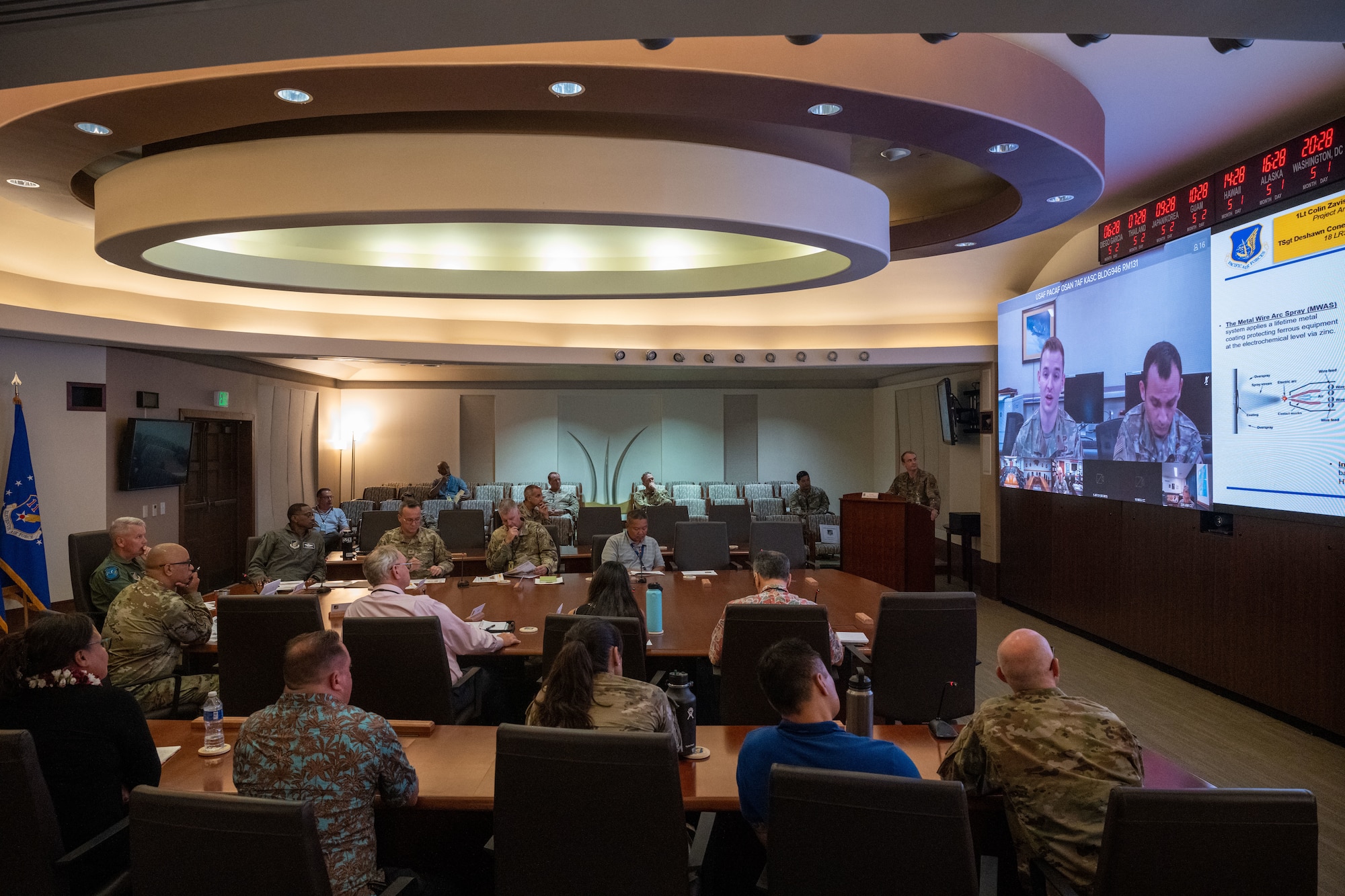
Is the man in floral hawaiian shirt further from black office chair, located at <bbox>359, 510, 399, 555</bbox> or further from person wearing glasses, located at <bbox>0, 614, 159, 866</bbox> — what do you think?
black office chair, located at <bbox>359, 510, 399, 555</bbox>

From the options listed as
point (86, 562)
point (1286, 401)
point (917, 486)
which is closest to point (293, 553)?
point (86, 562)

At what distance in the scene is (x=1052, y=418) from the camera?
7629 millimetres

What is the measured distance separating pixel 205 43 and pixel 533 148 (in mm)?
A: 1794

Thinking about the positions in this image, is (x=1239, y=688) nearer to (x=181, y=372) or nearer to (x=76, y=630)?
(x=76, y=630)

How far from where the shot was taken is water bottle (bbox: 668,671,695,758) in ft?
9.02

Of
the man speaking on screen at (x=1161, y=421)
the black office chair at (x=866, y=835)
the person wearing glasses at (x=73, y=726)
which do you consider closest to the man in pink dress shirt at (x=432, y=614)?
the person wearing glasses at (x=73, y=726)

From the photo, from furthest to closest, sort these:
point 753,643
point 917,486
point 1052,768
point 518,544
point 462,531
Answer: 1. point 917,486
2. point 462,531
3. point 518,544
4. point 753,643
5. point 1052,768

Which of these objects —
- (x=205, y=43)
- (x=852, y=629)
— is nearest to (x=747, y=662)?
(x=852, y=629)

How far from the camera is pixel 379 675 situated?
3707 millimetres

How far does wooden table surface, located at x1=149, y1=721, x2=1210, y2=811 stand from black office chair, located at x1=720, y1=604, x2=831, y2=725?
0.78 m

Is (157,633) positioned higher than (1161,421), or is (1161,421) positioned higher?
(1161,421)

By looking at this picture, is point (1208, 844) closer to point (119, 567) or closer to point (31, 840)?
point (31, 840)

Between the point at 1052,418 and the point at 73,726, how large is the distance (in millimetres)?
7638

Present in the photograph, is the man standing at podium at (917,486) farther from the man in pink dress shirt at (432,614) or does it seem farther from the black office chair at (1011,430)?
the man in pink dress shirt at (432,614)
